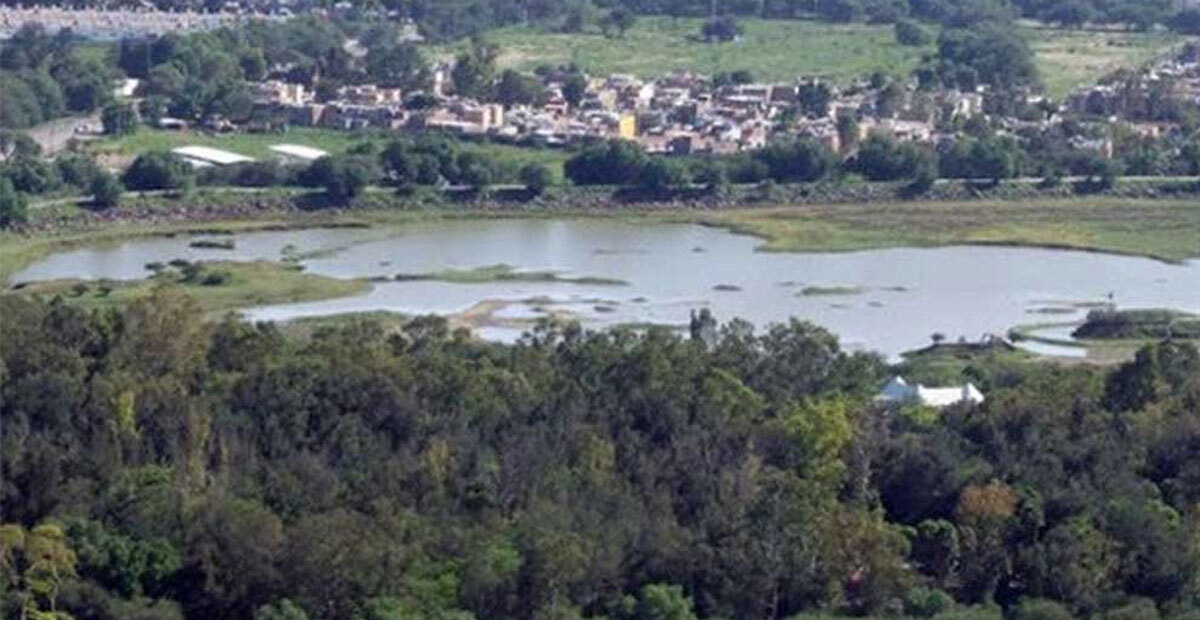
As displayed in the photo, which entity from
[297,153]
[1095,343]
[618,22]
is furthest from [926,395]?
[618,22]

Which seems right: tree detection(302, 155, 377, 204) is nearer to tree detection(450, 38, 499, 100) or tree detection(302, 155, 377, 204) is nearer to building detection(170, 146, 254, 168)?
building detection(170, 146, 254, 168)

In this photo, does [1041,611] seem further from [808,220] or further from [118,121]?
[118,121]

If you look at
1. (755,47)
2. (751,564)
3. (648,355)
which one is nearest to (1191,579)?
(751,564)

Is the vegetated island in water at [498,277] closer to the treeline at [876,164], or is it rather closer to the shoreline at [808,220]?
the shoreline at [808,220]

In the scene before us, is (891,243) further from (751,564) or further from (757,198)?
(751,564)

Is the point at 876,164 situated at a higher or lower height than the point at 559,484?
lower

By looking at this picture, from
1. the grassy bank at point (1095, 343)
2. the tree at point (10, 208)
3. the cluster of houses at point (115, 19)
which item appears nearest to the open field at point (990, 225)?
the grassy bank at point (1095, 343)
